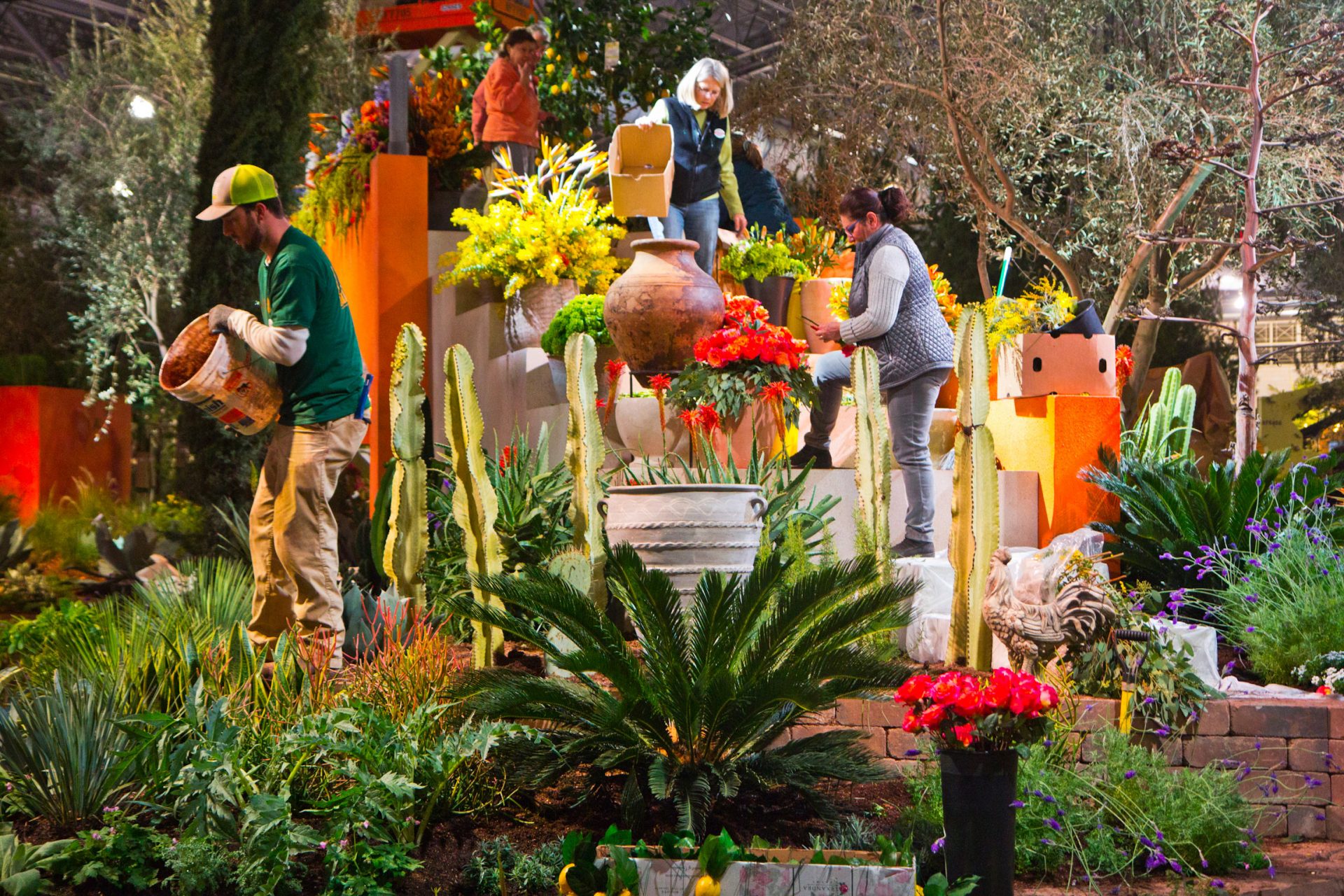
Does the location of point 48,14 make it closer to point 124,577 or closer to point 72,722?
point 124,577

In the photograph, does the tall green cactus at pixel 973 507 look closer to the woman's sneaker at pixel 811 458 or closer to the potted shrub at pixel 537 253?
the woman's sneaker at pixel 811 458

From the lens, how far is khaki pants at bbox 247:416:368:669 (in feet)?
16.9

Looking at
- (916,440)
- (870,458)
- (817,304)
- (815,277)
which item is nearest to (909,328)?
(916,440)

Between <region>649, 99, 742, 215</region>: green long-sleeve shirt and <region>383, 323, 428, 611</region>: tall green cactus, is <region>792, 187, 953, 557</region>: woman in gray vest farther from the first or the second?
<region>649, 99, 742, 215</region>: green long-sleeve shirt

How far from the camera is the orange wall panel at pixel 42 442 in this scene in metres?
16.1

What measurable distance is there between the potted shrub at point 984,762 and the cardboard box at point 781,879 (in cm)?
48

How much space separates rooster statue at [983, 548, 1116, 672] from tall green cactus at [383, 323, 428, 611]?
2384 millimetres

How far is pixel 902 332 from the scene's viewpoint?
20.5 ft

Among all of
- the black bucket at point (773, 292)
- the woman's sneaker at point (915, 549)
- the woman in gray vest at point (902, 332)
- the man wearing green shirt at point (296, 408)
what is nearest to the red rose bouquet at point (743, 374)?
the woman in gray vest at point (902, 332)

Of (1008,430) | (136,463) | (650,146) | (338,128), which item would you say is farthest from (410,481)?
(136,463)

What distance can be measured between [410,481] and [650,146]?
10.6 feet

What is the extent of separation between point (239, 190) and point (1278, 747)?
4529 mm

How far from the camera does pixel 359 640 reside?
577 cm

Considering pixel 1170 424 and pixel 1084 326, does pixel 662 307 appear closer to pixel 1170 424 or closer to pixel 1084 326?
pixel 1084 326
